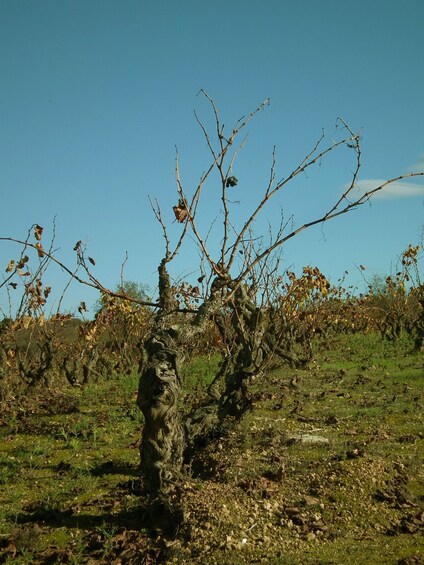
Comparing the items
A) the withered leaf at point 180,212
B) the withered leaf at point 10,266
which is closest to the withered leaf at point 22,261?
the withered leaf at point 10,266

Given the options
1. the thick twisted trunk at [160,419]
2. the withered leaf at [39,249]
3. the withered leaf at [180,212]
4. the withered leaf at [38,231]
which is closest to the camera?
the withered leaf at [39,249]

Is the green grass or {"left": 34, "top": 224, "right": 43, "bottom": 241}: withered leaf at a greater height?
{"left": 34, "top": 224, "right": 43, "bottom": 241}: withered leaf

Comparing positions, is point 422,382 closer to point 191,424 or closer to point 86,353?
point 191,424

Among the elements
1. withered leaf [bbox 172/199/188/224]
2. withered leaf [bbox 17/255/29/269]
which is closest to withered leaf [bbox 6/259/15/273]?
withered leaf [bbox 17/255/29/269]

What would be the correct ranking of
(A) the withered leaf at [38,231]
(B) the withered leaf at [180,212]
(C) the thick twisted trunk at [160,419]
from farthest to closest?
(A) the withered leaf at [38,231] → (B) the withered leaf at [180,212] → (C) the thick twisted trunk at [160,419]

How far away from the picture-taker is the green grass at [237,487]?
15.3 ft

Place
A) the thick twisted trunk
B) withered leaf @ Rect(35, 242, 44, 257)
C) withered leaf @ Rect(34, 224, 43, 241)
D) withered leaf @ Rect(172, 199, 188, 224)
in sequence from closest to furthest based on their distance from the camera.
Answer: withered leaf @ Rect(35, 242, 44, 257) < the thick twisted trunk < withered leaf @ Rect(172, 199, 188, 224) < withered leaf @ Rect(34, 224, 43, 241)

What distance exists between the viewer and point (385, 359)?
51.1ft

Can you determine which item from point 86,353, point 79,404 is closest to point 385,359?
point 86,353

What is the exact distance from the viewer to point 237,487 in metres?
5.55

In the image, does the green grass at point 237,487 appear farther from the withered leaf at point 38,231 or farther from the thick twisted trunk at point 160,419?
the withered leaf at point 38,231

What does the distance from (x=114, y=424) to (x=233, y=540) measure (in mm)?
4034

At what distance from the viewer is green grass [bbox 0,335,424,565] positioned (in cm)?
466

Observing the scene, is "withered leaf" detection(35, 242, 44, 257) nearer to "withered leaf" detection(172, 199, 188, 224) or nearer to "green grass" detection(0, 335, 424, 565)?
"withered leaf" detection(172, 199, 188, 224)
